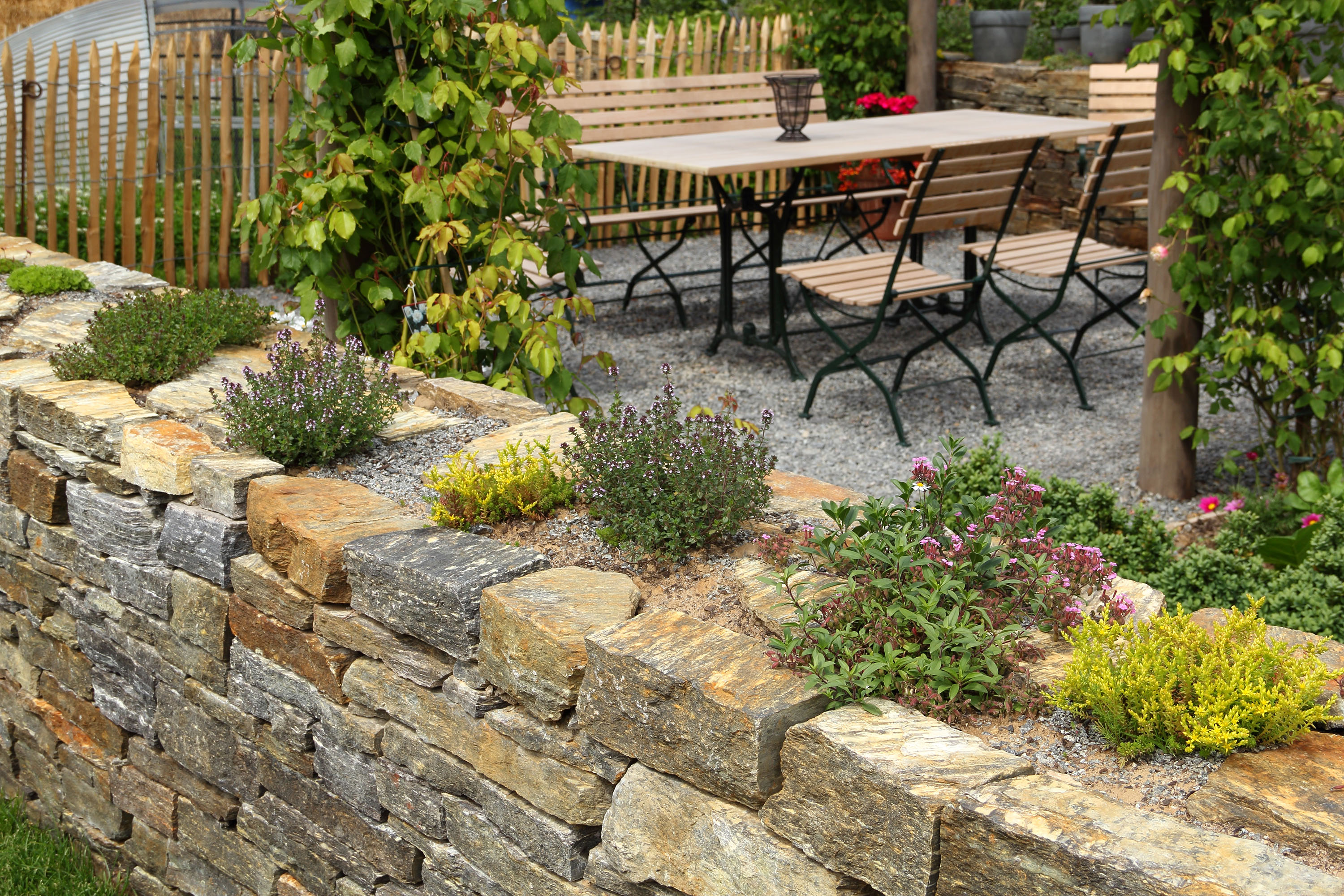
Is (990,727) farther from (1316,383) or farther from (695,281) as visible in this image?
(695,281)

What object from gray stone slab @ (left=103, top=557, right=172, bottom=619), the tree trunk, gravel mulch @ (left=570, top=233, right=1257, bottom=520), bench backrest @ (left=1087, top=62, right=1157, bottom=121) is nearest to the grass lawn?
gray stone slab @ (left=103, top=557, right=172, bottom=619)

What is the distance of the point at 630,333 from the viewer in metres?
6.39

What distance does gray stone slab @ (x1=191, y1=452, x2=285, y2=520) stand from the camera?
8.84ft

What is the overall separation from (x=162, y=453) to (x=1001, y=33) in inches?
282

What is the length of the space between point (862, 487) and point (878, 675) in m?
2.58

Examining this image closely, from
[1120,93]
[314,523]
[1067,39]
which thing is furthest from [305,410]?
[1067,39]

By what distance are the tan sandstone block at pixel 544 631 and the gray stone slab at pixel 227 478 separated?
2.66 ft

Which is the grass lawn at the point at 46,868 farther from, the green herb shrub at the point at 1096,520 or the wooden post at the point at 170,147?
the wooden post at the point at 170,147

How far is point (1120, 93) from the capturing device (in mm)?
7141

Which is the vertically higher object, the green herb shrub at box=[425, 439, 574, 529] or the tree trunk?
the tree trunk

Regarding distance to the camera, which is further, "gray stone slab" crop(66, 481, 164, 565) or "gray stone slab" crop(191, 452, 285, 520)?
"gray stone slab" crop(66, 481, 164, 565)

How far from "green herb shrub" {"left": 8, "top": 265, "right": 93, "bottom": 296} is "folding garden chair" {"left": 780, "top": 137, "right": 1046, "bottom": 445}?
104 inches

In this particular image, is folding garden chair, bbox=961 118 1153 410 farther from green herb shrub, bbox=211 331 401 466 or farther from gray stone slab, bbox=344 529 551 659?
gray stone slab, bbox=344 529 551 659

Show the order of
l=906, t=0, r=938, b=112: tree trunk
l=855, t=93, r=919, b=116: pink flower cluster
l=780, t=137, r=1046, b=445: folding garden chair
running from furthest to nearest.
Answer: l=906, t=0, r=938, b=112: tree trunk
l=855, t=93, r=919, b=116: pink flower cluster
l=780, t=137, r=1046, b=445: folding garden chair
